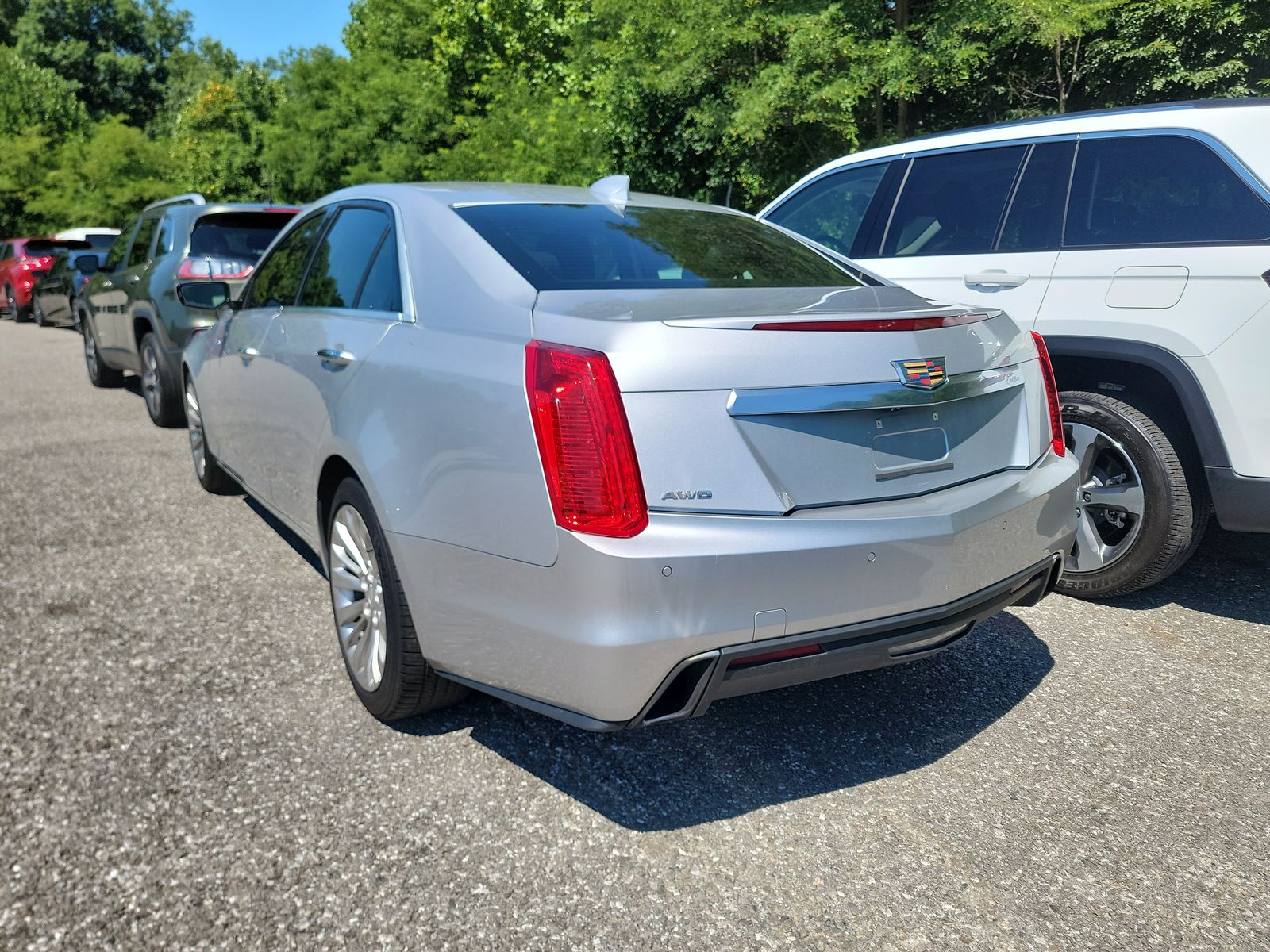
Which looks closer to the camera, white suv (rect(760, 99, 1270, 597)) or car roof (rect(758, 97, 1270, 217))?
white suv (rect(760, 99, 1270, 597))

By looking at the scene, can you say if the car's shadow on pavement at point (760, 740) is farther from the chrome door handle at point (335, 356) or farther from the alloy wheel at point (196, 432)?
the alloy wheel at point (196, 432)

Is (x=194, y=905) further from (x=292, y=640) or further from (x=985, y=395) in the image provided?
(x=985, y=395)

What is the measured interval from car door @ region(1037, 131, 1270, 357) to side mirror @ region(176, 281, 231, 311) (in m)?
3.74

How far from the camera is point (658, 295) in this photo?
288cm

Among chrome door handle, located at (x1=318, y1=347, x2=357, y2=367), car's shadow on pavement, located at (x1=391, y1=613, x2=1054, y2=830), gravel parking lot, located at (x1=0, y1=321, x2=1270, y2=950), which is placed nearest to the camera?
gravel parking lot, located at (x1=0, y1=321, x2=1270, y2=950)

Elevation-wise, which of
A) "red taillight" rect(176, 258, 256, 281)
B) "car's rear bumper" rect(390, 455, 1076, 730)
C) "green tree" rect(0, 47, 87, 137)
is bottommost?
"car's rear bumper" rect(390, 455, 1076, 730)

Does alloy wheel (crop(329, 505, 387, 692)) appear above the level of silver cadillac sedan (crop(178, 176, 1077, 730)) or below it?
below

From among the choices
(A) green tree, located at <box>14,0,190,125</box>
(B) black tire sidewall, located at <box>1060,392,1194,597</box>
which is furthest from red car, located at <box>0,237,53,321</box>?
(A) green tree, located at <box>14,0,190,125</box>

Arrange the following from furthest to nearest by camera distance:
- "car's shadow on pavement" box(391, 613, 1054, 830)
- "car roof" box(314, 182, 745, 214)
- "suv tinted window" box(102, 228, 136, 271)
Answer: "suv tinted window" box(102, 228, 136, 271) < "car roof" box(314, 182, 745, 214) < "car's shadow on pavement" box(391, 613, 1054, 830)

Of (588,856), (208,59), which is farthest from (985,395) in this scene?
(208,59)

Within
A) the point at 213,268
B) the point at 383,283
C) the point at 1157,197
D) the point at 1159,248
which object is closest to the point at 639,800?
the point at 383,283

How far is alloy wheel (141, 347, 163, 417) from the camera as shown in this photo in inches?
318

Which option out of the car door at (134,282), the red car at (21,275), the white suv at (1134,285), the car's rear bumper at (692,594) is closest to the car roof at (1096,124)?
the white suv at (1134,285)

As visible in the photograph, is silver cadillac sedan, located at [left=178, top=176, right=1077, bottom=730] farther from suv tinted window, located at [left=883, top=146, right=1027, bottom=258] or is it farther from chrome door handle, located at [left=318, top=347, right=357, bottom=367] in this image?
suv tinted window, located at [left=883, top=146, right=1027, bottom=258]
